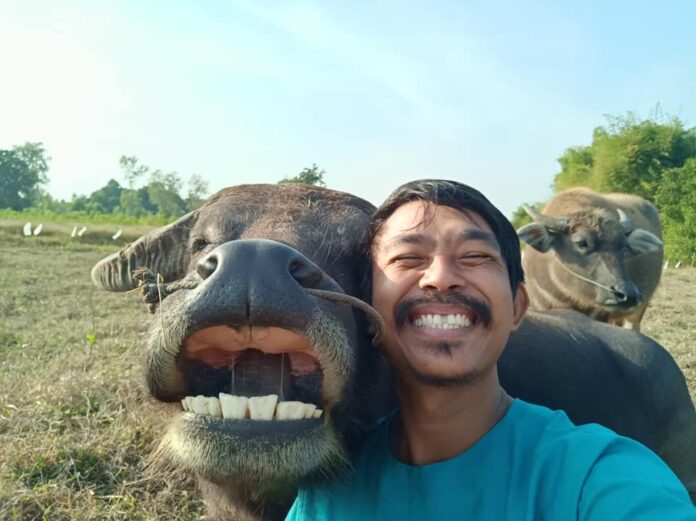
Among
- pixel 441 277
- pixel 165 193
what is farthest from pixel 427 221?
pixel 165 193

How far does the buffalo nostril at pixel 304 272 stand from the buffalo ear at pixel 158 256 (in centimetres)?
146

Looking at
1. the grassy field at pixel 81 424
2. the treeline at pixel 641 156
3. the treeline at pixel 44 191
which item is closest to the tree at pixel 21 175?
the treeline at pixel 44 191

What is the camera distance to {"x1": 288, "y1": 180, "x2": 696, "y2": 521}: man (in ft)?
5.54

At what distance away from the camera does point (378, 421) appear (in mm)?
2555

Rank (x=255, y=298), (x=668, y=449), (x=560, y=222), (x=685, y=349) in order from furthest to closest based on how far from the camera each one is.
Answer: (x=560, y=222) → (x=685, y=349) → (x=668, y=449) → (x=255, y=298)

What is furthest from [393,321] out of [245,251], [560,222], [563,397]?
[560,222]

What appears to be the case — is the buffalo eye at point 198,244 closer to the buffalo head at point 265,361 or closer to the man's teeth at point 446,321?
the buffalo head at point 265,361

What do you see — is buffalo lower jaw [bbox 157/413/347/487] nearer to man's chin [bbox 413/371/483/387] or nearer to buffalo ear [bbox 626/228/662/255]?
man's chin [bbox 413/371/483/387]

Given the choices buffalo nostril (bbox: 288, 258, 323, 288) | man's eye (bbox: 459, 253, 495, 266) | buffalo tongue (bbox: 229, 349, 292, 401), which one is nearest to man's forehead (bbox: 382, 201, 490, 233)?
man's eye (bbox: 459, 253, 495, 266)

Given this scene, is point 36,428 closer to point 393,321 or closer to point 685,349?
point 393,321

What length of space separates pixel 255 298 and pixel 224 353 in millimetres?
435

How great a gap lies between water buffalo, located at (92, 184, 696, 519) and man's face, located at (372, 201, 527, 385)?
0.12 m

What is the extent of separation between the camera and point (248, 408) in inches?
73.2

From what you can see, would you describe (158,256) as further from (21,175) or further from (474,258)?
(21,175)
